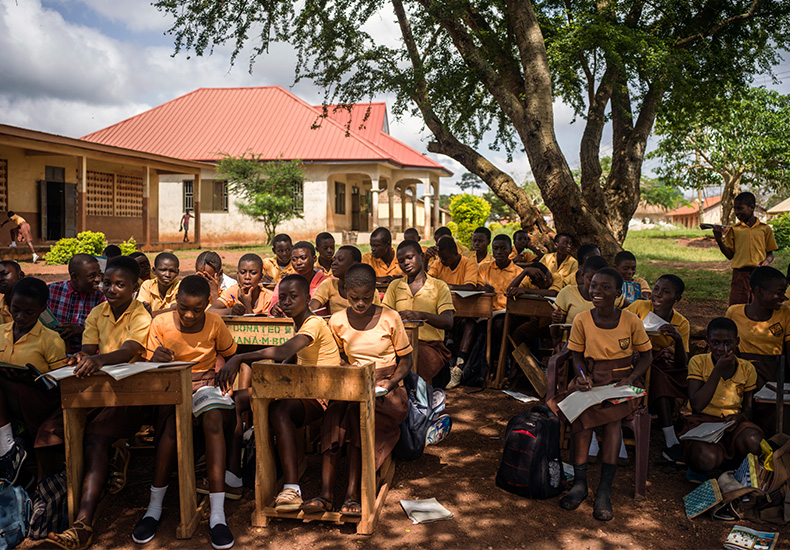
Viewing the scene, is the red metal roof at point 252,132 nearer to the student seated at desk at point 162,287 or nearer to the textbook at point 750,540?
the student seated at desk at point 162,287

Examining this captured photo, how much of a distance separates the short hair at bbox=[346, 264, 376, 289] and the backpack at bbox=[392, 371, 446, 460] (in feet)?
2.41

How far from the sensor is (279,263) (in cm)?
728

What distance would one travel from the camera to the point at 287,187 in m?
23.3

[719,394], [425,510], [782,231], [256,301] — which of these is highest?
[782,231]

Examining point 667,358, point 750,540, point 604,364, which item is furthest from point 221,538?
point 667,358

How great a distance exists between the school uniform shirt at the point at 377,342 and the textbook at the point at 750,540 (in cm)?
205

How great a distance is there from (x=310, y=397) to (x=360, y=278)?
92cm

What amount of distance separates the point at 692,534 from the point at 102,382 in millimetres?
3329

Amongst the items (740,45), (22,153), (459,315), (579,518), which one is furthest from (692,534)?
(22,153)

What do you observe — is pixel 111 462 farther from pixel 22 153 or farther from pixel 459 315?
pixel 22 153

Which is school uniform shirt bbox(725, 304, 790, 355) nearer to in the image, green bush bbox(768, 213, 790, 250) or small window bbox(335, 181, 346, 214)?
green bush bbox(768, 213, 790, 250)

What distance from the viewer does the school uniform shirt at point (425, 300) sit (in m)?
5.30

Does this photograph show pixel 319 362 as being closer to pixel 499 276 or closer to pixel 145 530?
pixel 145 530

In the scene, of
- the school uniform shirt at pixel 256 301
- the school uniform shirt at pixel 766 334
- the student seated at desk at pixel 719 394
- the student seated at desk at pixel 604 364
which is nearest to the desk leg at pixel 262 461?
the student seated at desk at pixel 604 364
